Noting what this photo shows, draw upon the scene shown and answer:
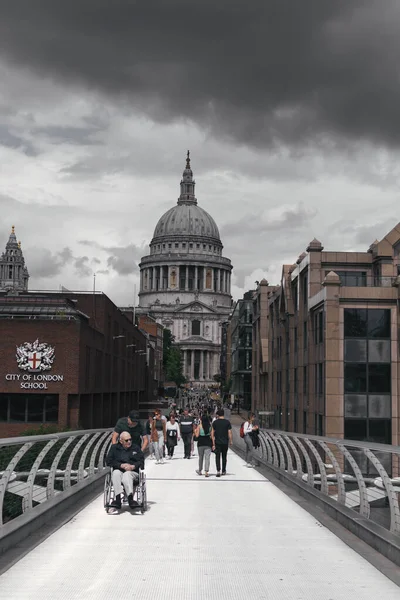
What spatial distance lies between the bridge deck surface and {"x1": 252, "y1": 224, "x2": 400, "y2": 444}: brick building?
28.7 metres

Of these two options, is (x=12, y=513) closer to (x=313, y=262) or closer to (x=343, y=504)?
(x=343, y=504)

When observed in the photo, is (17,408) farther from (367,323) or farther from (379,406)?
(379,406)

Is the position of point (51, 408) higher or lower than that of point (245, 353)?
lower

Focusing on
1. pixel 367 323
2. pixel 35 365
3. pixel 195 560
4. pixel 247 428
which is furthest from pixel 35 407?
pixel 195 560

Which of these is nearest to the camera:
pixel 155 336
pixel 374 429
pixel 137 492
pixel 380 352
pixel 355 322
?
pixel 137 492

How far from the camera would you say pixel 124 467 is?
14.2 meters

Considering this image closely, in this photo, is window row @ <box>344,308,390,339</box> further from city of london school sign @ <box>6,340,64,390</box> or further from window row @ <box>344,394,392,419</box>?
city of london school sign @ <box>6,340,64,390</box>

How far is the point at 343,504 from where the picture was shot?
1423 centimetres

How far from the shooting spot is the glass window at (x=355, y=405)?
43.5 metres

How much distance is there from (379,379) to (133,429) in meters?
28.9

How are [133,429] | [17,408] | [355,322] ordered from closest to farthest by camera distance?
1. [133,429]
2. [355,322]
3. [17,408]

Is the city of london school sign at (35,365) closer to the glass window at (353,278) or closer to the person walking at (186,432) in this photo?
the glass window at (353,278)

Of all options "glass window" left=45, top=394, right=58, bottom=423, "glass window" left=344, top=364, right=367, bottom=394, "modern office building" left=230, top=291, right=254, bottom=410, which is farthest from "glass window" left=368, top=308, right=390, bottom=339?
"modern office building" left=230, top=291, right=254, bottom=410

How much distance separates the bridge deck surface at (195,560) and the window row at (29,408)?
38128 mm
